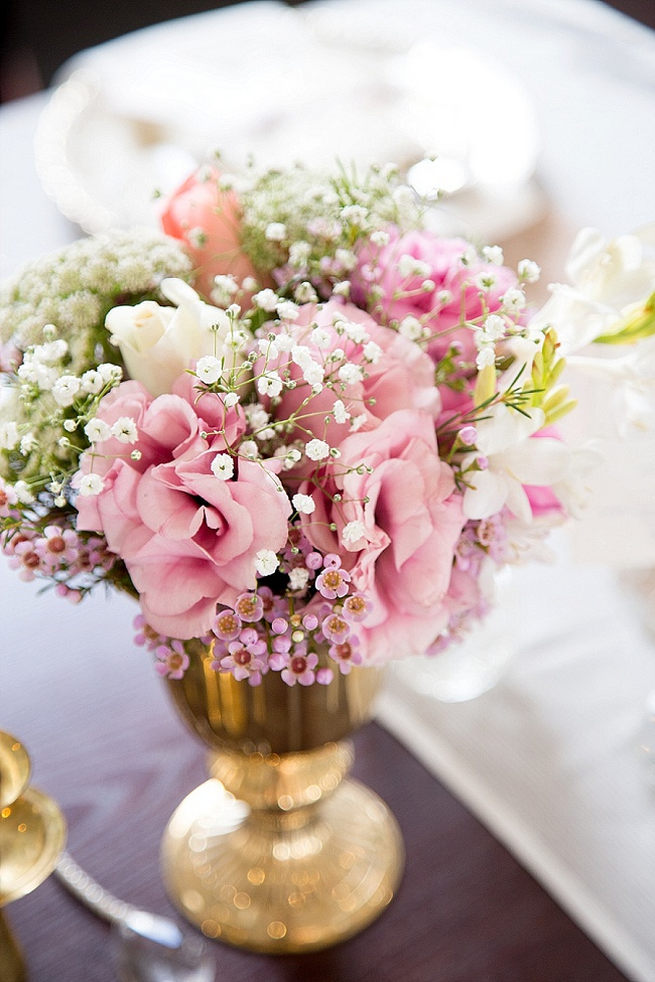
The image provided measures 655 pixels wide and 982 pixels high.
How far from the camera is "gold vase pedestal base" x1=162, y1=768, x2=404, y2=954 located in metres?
0.68

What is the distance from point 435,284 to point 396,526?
141mm

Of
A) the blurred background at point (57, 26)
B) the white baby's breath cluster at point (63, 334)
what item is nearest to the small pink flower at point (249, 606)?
the white baby's breath cluster at point (63, 334)

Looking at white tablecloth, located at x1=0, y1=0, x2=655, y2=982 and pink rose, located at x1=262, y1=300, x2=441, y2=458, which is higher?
pink rose, located at x1=262, y1=300, x2=441, y2=458

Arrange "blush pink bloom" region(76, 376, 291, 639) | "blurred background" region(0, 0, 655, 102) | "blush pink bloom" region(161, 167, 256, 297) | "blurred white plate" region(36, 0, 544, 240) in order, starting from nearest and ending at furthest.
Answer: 1. "blush pink bloom" region(76, 376, 291, 639)
2. "blush pink bloom" region(161, 167, 256, 297)
3. "blurred white plate" region(36, 0, 544, 240)
4. "blurred background" region(0, 0, 655, 102)

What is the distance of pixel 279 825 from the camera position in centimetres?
73

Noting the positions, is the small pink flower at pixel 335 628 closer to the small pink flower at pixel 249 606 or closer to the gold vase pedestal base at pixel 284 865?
the small pink flower at pixel 249 606

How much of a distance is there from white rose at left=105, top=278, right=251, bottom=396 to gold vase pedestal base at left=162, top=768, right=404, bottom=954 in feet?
0.94

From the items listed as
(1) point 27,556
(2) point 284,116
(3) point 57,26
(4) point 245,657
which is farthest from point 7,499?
(3) point 57,26

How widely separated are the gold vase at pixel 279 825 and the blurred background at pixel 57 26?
225cm

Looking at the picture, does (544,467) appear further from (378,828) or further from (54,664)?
(54,664)

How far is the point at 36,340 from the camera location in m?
0.53

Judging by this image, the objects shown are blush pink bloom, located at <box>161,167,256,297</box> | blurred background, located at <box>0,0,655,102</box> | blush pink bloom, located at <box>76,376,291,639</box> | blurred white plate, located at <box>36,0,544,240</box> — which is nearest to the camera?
blush pink bloom, located at <box>76,376,291,639</box>

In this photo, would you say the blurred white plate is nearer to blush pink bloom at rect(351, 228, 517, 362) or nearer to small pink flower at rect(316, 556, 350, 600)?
blush pink bloom at rect(351, 228, 517, 362)

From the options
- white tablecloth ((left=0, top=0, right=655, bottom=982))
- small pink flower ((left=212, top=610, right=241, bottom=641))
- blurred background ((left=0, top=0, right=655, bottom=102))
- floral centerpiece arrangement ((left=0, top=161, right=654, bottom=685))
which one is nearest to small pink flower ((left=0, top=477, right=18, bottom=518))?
floral centerpiece arrangement ((left=0, top=161, right=654, bottom=685))
